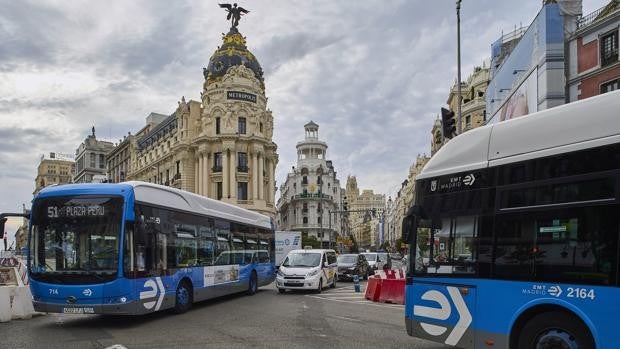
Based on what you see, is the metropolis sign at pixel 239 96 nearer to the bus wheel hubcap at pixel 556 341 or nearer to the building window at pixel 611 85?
the building window at pixel 611 85

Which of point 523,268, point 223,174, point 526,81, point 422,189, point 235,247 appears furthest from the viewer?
point 223,174

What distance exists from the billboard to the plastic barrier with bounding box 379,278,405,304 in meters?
23.3

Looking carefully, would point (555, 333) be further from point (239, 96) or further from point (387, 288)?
point (239, 96)

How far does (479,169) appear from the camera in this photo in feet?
25.2

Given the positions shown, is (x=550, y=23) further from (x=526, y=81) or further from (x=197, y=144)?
(x=197, y=144)

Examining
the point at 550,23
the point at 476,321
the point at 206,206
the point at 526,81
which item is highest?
the point at 550,23

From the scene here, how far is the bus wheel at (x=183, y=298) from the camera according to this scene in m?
14.1

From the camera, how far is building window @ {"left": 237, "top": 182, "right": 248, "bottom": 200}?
234 ft

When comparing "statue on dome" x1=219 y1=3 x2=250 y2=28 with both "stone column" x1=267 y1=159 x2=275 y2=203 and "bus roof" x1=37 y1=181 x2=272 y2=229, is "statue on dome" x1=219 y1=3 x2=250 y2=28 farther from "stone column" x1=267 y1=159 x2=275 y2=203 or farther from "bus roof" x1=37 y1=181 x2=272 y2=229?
"bus roof" x1=37 y1=181 x2=272 y2=229

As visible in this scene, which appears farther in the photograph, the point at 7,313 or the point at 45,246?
the point at 7,313

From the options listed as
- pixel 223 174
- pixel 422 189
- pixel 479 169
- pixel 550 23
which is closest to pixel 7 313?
pixel 422 189

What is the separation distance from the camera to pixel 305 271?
20.6 metres

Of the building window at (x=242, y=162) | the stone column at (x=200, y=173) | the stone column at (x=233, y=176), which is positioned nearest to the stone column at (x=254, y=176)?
the building window at (x=242, y=162)

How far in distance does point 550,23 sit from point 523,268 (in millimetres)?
27556
